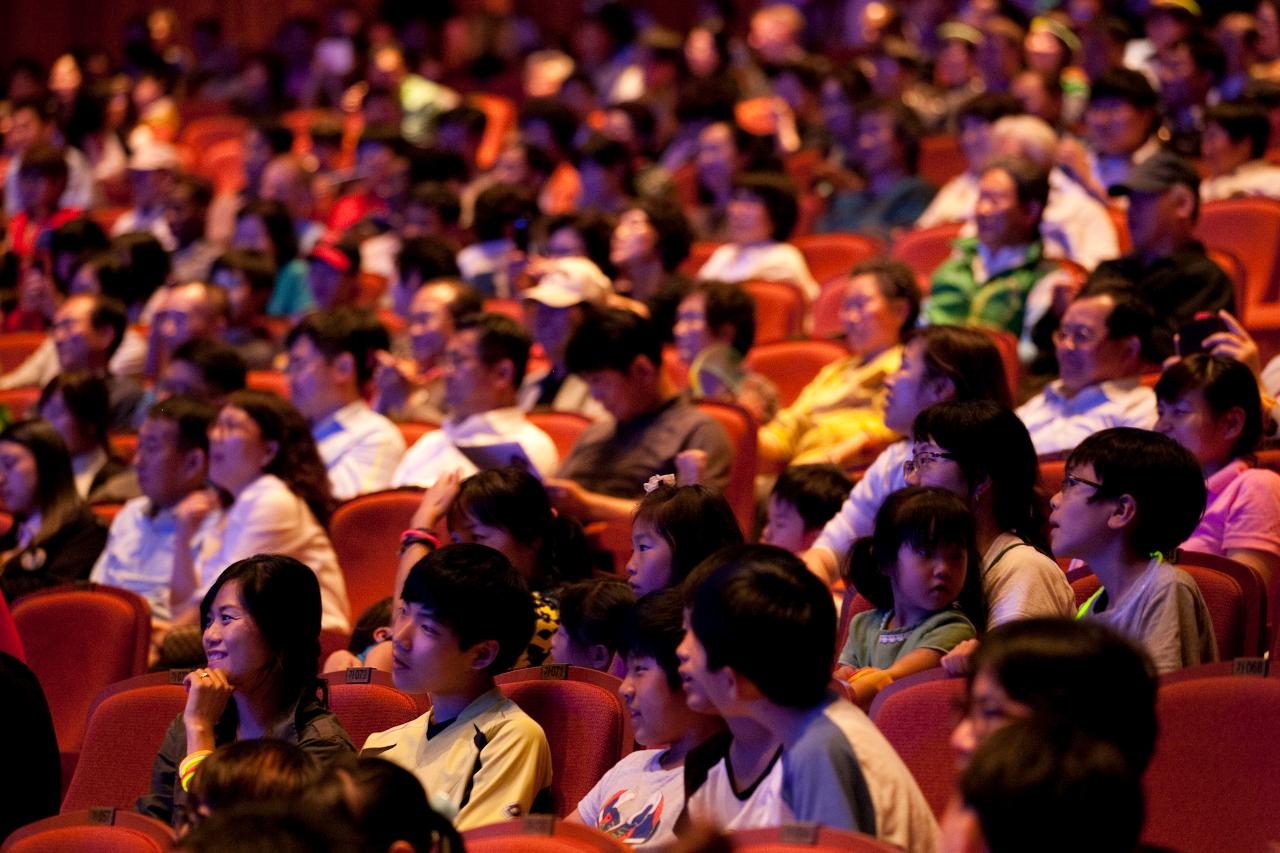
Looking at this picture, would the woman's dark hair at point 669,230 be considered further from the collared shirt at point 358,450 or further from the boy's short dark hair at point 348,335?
the collared shirt at point 358,450

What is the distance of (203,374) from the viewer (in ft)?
15.2

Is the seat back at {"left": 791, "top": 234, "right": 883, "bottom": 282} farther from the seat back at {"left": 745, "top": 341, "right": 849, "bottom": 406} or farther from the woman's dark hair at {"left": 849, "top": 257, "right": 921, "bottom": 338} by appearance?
the woman's dark hair at {"left": 849, "top": 257, "right": 921, "bottom": 338}

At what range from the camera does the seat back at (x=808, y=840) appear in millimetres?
1818

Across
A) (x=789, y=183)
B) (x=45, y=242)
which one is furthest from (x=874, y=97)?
(x=45, y=242)

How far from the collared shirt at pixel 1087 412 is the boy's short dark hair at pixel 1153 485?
95 cm

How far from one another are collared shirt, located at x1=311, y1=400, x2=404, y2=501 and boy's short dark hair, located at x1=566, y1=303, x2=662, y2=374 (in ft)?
2.30

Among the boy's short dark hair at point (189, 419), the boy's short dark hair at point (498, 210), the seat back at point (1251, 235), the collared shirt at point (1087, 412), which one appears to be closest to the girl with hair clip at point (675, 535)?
the collared shirt at point (1087, 412)

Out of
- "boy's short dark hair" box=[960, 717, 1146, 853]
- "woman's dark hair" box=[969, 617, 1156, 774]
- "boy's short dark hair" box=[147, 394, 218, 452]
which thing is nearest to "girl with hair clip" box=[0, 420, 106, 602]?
"boy's short dark hair" box=[147, 394, 218, 452]

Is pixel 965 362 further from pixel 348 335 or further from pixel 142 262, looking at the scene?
pixel 142 262

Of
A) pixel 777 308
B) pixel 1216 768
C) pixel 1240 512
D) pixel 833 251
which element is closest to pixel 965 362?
pixel 1240 512

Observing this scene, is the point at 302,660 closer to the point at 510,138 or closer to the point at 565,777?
the point at 565,777

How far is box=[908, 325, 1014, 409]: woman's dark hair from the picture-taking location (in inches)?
126

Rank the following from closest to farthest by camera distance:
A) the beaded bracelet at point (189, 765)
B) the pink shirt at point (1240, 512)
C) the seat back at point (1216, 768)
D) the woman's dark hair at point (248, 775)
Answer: the woman's dark hair at point (248, 775) < the seat back at point (1216, 768) < the beaded bracelet at point (189, 765) < the pink shirt at point (1240, 512)

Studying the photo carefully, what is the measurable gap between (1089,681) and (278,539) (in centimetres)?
239
